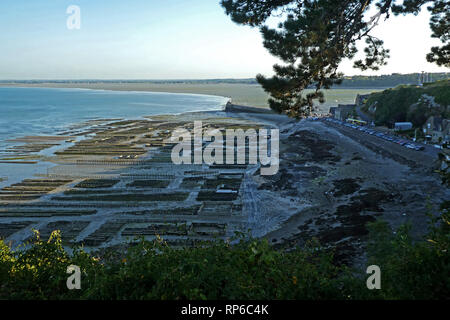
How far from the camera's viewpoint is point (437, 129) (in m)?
40.5

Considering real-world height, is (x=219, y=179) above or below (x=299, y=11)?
below

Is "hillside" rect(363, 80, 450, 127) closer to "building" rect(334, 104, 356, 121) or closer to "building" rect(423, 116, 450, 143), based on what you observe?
"building" rect(423, 116, 450, 143)

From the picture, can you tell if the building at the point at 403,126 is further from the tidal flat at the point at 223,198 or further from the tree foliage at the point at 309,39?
the tree foliage at the point at 309,39

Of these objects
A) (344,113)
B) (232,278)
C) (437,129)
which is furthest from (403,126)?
(232,278)

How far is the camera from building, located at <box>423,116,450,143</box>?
1476 inches

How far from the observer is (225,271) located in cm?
505

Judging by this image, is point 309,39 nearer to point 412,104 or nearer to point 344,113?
point 412,104

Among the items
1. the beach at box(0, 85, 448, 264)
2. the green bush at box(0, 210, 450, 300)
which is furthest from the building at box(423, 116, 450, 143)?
the green bush at box(0, 210, 450, 300)

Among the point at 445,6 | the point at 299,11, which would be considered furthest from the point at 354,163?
the point at 299,11

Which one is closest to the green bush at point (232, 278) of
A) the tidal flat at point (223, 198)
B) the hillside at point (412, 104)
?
the tidal flat at point (223, 198)
